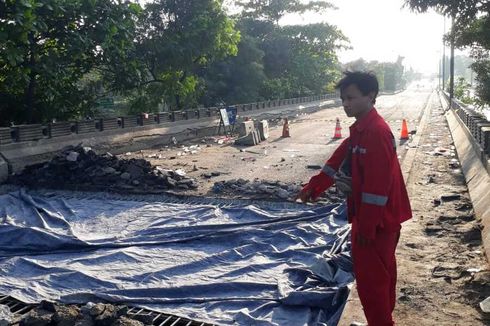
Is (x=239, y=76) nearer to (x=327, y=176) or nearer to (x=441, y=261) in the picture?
(x=441, y=261)

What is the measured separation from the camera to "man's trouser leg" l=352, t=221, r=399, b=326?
3109mm

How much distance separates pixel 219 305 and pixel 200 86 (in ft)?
81.4

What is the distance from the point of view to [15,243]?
20.8ft

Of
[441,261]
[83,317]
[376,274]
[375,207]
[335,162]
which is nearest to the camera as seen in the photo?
[375,207]

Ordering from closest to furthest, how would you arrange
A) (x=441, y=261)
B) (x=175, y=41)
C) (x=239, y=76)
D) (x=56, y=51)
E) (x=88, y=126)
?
(x=441, y=261)
(x=56, y=51)
(x=88, y=126)
(x=175, y=41)
(x=239, y=76)

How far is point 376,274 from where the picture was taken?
311 centimetres

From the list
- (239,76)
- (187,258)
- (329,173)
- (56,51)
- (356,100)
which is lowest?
(187,258)

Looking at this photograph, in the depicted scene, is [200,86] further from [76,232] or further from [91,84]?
[76,232]

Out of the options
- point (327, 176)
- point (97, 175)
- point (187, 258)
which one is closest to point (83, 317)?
point (187, 258)

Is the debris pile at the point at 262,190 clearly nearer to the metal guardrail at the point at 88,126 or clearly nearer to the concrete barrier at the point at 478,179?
the concrete barrier at the point at 478,179

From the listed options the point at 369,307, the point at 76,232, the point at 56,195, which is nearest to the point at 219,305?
the point at 369,307

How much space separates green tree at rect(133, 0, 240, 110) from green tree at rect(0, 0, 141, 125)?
5.14 m

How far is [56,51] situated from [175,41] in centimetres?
813

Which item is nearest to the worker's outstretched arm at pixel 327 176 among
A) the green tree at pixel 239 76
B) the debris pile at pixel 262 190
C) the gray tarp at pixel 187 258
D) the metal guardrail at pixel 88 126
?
the gray tarp at pixel 187 258
